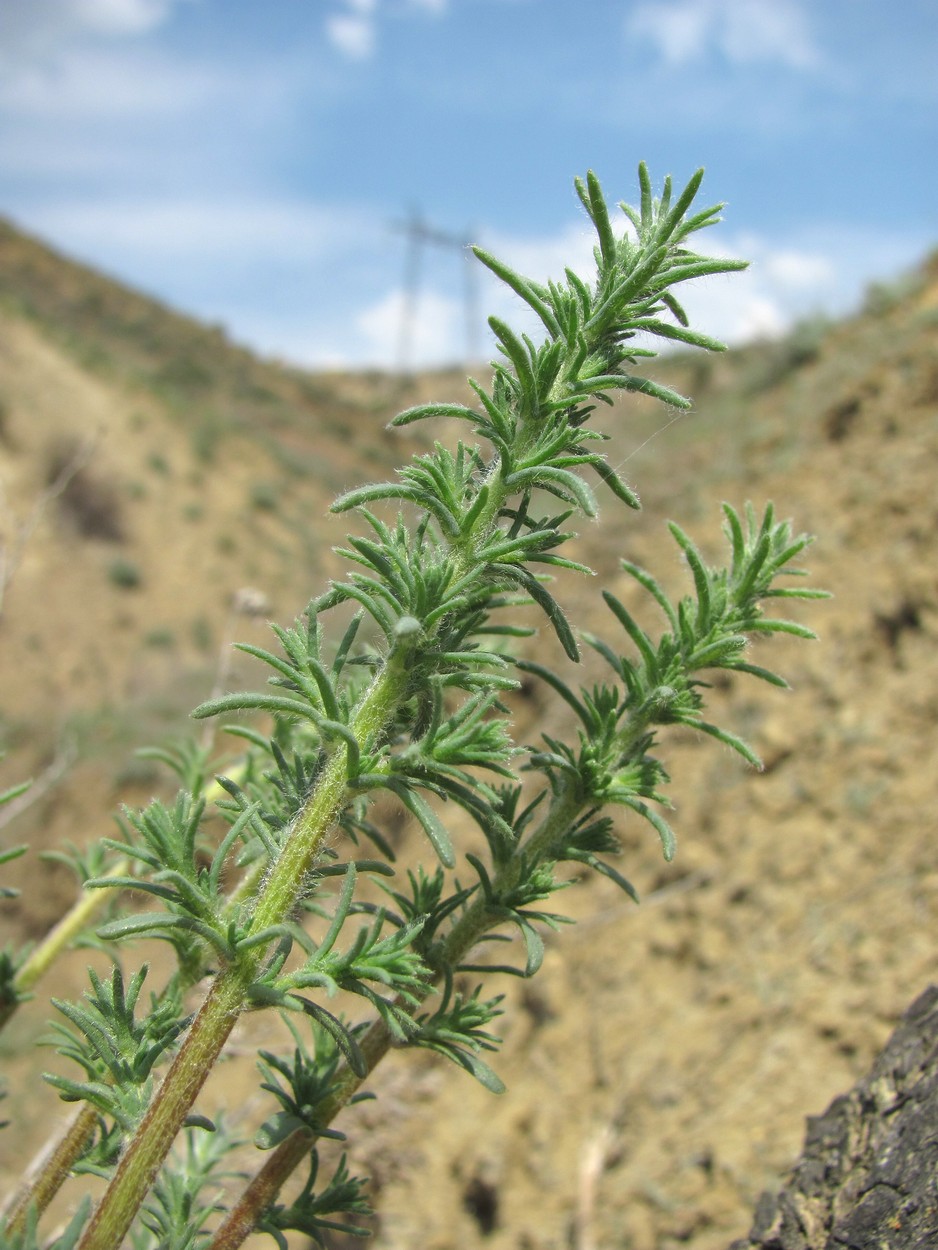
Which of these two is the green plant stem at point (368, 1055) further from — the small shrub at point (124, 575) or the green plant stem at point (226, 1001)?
the small shrub at point (124, 575)

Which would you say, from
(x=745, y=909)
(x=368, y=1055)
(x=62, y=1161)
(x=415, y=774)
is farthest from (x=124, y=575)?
(x=415, y=774)

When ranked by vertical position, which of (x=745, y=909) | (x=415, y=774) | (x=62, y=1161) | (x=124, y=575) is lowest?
(x=62, y=1161)

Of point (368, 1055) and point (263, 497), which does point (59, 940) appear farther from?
point (263, 497)

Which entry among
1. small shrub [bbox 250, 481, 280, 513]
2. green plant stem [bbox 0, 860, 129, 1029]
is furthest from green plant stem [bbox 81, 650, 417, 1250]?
small shrub [bbox 250, 481, 280, 513]

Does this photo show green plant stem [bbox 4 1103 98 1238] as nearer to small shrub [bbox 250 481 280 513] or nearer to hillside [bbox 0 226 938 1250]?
hillside [bbox 0 226 938 1250]

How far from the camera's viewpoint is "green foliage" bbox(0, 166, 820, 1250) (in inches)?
48.9

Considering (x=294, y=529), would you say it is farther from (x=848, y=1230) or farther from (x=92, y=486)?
(x=848, y=1230)

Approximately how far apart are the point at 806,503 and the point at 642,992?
3542 millimetres

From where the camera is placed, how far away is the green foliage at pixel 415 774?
124cm

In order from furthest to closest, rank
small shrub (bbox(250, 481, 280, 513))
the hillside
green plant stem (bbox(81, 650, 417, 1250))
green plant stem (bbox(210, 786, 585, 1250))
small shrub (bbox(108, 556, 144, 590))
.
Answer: small shrub (bbox(250, 481, 280, 513)), small shrub (bbox(108, 556, 144, 590)), the hillside, green plant stem (bbox(210, 786, 585, 1250)), green plant stem (bbox(81, 650, 417, 1250))

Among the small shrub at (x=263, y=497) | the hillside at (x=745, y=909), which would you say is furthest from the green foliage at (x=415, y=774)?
the small shrub at (x=263, y=497)

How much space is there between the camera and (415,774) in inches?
52.0

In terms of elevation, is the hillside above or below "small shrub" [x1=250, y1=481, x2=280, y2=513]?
below

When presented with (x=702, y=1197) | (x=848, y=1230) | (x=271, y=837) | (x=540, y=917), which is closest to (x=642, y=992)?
(x=702, y=1197)
